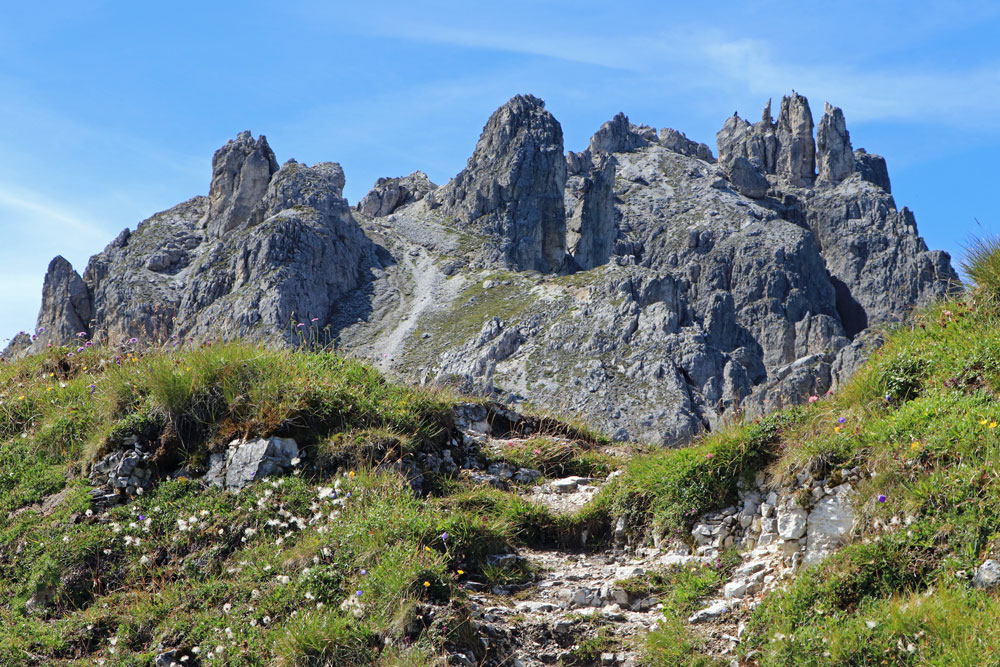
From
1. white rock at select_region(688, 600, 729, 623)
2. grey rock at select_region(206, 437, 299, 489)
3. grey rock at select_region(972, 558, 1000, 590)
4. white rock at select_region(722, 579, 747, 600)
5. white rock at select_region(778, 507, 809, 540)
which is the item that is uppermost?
grey rock at select_region(206, 437, 299, 489)

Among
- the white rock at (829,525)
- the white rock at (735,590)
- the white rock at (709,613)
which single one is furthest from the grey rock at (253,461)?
the white rock at (829,525)

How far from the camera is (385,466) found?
8.41m

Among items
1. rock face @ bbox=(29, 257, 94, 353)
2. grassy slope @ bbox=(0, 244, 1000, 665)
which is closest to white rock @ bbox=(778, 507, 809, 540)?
grassy slope @ bbox=(0, 244, 1000, 665)

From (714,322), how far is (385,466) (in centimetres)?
19788

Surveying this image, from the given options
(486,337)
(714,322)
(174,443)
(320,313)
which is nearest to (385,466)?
(174,443)

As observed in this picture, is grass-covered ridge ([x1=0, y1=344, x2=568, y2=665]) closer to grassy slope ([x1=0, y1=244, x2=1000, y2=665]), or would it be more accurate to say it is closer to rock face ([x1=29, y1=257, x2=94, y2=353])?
grassy slope ([x1=0, y1=244, x2=1000, y2=665])

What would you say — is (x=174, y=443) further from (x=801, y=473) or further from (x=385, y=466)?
(x=801, y=473)

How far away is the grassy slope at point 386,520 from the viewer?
5488 mm

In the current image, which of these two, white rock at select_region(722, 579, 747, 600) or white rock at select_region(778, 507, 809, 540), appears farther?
white rock at select_region(778, 507, 809, 540)

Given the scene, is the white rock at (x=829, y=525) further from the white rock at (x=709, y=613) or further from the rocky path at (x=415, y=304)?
the rocky path at (x=415, y=304)

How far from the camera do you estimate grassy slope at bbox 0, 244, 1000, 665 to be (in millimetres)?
5488

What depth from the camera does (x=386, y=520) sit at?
6992 mm

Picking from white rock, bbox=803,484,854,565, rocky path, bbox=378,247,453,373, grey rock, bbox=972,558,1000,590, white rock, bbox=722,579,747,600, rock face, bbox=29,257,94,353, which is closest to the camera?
grey rock, bbox=972,558,1000,590

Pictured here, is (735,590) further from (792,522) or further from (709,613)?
(792,522)
